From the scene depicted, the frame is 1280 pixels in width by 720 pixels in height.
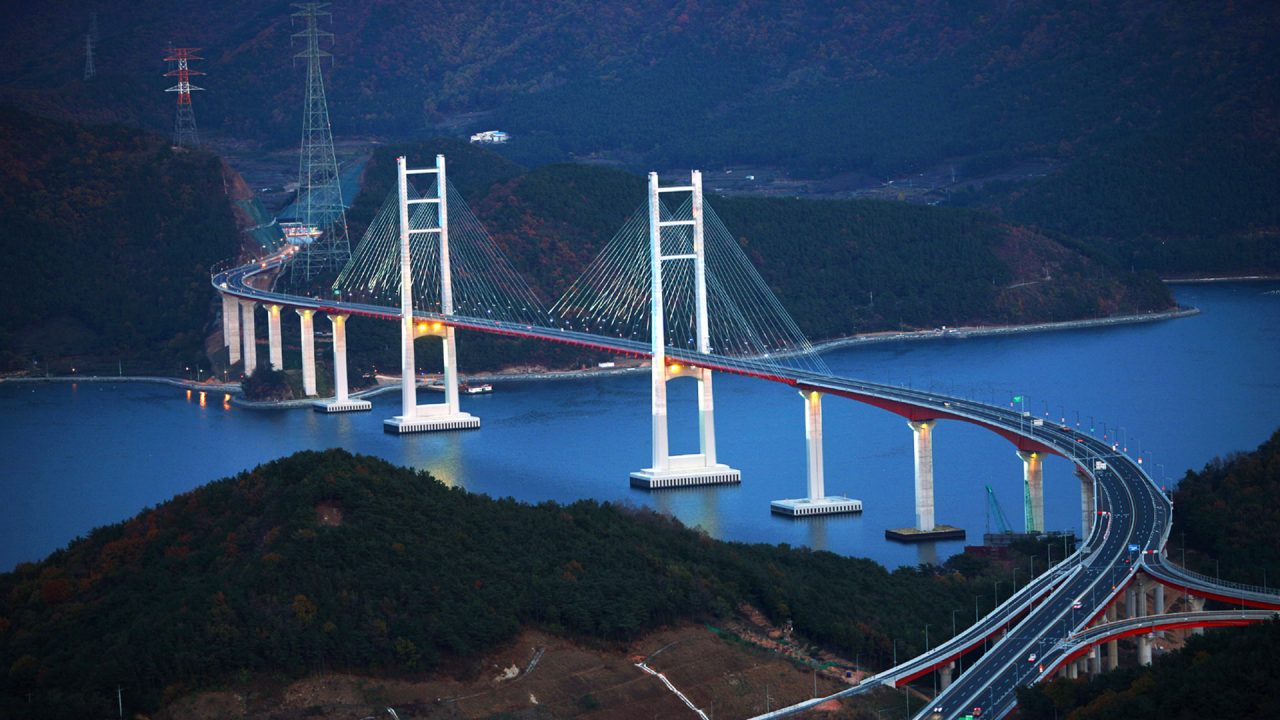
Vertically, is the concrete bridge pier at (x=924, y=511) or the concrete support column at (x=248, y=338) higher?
the concrete support column at (x=248, y=338)

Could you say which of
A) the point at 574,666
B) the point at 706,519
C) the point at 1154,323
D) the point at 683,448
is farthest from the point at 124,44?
the point at 574,666

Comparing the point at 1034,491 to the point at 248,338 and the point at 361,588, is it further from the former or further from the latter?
the point at 248,338

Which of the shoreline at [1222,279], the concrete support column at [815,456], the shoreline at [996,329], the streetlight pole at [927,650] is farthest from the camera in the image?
the shoreline at [1222,279]

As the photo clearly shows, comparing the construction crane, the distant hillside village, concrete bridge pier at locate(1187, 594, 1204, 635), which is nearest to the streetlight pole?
concrete bridge pier at locate(1187, 594, 1204, 635)

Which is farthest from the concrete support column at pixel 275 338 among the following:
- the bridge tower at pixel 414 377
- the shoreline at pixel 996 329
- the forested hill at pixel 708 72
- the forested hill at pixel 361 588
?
the forested hill at pixel 708 72

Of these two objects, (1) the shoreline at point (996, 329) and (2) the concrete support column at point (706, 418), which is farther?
(1) the shoreline at point (996, 329)

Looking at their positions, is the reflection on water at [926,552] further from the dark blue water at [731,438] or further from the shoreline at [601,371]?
the shoreline at [601,371]

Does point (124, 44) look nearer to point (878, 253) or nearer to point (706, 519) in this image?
point (878, 253)
